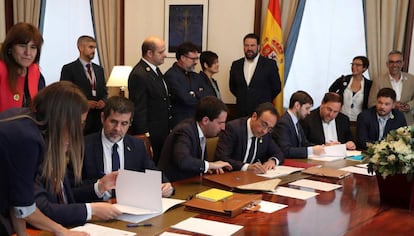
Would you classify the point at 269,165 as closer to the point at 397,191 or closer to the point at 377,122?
the point at 397,191

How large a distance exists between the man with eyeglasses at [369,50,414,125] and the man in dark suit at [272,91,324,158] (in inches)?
48.8

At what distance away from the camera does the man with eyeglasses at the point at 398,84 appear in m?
4.96

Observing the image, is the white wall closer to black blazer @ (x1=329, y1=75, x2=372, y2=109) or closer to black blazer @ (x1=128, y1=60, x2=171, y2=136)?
black blazer @ (x1=329, y1=75, x2=372, y2=109)

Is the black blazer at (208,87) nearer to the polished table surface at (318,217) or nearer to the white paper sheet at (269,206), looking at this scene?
the polished table surface at (318,217)

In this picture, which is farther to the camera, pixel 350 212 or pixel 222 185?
pixel 222 185

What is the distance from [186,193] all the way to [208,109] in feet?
2.32

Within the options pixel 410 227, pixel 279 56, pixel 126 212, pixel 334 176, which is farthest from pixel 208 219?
pixel 279 56

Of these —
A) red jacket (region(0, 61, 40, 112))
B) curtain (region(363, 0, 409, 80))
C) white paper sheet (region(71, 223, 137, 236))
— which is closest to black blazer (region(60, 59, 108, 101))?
red jacket (region(0, 61, 40, 112))

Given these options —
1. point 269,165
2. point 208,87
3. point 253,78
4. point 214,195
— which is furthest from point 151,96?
point 214,195

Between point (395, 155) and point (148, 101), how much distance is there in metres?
2.24

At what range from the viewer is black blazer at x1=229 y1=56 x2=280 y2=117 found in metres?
5.35

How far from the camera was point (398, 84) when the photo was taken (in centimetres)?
507

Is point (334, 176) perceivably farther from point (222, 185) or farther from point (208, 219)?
point (208, 219)

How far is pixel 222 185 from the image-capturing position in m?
2.64
